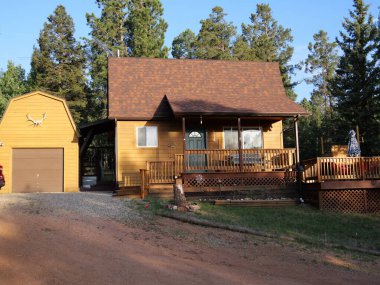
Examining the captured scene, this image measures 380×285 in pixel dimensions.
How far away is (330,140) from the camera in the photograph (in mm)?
32938

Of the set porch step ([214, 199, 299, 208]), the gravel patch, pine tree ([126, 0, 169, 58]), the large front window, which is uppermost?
pine tree ([126, 0, 169, 58])

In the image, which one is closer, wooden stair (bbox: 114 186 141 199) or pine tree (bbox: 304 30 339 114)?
wooden stair (bbox: 114 186 141 199)

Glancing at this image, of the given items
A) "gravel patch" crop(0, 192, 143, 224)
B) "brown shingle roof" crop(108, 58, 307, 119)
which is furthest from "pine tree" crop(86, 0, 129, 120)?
"gravel patch" crop(0, 192, 143, 224)

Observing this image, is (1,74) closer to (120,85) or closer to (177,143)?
(120,85)

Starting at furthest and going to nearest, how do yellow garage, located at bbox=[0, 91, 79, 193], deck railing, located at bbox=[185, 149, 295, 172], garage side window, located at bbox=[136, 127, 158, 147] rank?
yellow garage, located at bbox=[0, 91, 79, 193] → garage side window, located at bbox=[136, 127, 158, 147] → deck railing, located at bbox=[185, 149, 295, 172]

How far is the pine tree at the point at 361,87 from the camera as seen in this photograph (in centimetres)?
2831

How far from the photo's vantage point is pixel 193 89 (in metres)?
20.2

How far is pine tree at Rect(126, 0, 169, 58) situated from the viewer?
3594 cm

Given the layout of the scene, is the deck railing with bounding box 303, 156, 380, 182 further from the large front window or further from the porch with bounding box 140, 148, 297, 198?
the large front window

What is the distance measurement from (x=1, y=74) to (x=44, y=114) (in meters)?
26.1

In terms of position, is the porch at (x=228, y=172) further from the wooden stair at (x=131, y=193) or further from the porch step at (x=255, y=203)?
the porch step at (x=255, y=203)

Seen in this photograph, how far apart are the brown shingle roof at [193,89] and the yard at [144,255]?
278 inches

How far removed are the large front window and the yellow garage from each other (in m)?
6.82

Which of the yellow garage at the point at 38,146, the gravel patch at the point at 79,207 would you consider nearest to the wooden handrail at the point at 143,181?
the gravel patch at the point at 79,207
